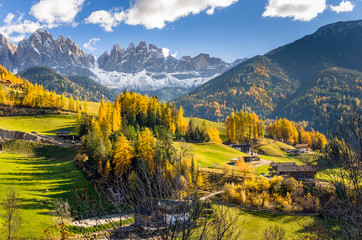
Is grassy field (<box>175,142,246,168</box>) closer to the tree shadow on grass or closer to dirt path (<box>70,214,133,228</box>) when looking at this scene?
the tree shadow on grass

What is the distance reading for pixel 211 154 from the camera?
77250 mm

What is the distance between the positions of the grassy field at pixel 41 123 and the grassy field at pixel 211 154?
171 ft

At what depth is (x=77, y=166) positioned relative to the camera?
60125 millimetres

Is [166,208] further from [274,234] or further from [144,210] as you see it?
[274,234]

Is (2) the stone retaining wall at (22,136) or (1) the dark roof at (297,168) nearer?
(1) the dark roof at (297,168)

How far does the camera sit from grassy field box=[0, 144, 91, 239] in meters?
34.7

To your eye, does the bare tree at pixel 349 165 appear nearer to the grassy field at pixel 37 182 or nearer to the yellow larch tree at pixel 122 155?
the grassy field at pixel 37 182

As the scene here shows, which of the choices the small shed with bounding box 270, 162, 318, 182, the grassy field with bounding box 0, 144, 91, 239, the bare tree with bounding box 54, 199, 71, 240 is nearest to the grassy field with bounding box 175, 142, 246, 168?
the small shed with bounding box 270, 162, 318, 182

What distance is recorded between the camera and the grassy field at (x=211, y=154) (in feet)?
220

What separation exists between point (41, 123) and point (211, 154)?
76.6 metres

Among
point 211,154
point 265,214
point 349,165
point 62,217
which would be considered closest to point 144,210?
point 349,165

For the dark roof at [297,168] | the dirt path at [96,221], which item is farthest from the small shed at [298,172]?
the dirt path at [96,221]

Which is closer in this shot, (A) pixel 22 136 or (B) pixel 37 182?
(B) pixel 37 182

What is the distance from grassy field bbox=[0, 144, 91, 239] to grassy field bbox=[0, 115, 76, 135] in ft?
82.9
